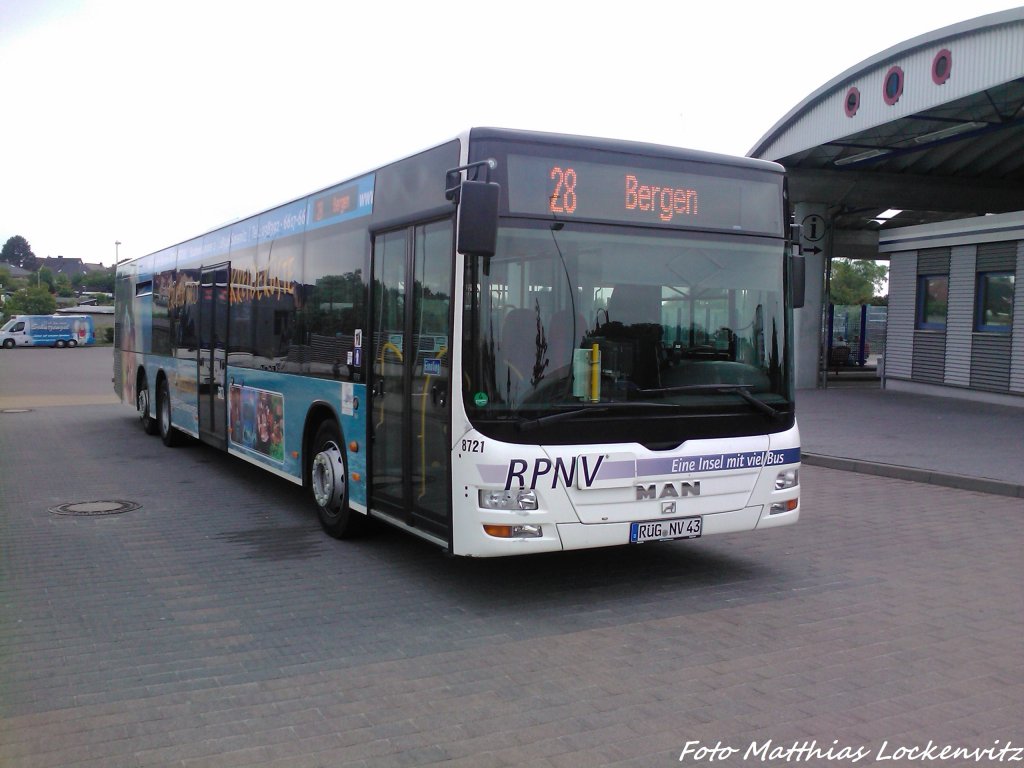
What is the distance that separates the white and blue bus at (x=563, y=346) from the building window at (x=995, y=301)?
1568 centimetres

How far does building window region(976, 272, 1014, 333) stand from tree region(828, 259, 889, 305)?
59.1 metres

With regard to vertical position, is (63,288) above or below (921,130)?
below

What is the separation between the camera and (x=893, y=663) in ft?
17.3

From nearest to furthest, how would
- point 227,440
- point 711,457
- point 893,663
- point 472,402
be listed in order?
point 893,663, point 472,402, point 711,457, point 227,440

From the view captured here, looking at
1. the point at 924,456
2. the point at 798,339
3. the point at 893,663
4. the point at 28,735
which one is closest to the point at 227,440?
the point at 28,735

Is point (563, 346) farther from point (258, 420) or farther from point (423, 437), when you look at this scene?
point (258, 420)

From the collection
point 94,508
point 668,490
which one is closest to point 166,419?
point 94,508

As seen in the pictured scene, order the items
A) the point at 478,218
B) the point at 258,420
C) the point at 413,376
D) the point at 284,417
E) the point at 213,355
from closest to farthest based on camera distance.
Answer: the point at 478,218
the point at 413,376
the point at 284,417
the point at 258,420
the point at 213,355

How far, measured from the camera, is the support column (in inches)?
977

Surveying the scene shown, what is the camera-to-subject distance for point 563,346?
6.20m

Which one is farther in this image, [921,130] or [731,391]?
[921,130]

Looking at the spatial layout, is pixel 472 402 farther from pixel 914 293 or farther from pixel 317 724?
pixel 914 293

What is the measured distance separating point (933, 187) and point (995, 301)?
23.0 feet

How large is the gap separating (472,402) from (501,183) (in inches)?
55.2
